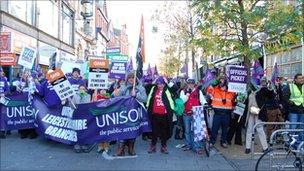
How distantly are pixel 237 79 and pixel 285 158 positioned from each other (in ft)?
15.4

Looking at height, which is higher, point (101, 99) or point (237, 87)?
point (237, 87)

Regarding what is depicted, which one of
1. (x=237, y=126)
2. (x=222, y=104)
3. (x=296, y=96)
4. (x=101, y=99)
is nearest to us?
(x=296, y=96)

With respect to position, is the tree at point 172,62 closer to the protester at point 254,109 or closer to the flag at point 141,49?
the flag at point 141,49

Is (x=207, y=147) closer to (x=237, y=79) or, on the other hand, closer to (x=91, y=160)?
(x=237, y=79)

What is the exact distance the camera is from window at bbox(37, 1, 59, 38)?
1280 inches

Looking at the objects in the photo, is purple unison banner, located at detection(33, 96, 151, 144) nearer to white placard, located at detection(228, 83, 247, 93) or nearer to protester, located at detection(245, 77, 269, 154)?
white placard, located at detection(228, 83, 247, 93)

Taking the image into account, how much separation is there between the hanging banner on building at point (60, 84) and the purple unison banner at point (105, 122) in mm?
491

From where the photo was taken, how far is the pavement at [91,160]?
33.7ft

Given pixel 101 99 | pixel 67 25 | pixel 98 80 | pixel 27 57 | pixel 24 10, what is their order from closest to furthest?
pixel 101 99
pixel 98 80
pixel 27 57
pixel 24 10
pixel 67 25

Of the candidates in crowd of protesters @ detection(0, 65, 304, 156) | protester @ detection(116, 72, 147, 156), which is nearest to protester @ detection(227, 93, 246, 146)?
crowd of protesters @ detection(0, 65, 304, 156)

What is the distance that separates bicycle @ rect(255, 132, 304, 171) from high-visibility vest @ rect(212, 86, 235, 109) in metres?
4.20

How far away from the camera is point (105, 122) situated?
1207 centimetres

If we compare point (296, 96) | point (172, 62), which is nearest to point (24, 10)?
point (296, 96)

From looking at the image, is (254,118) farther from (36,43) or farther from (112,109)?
(36,43)
